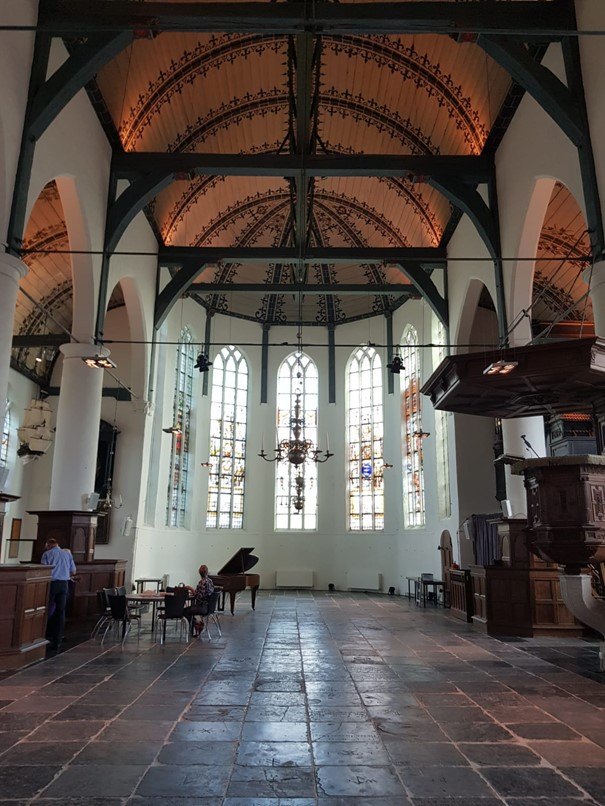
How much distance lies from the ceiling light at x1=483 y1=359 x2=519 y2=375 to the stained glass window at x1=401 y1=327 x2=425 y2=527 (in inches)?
418

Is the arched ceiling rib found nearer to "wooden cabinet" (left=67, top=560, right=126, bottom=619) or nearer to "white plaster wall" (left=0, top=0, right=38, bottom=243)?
"white plaster wall" (left=0, top=0, right=38, bottom=243)

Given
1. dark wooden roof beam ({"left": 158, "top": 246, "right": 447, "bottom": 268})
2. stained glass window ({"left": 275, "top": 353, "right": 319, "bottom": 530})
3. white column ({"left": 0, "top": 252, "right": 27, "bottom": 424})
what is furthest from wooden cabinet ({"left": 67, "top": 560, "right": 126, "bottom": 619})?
stained glass window ({"left": 275, "top": 353, "right": 319, "bottom": 530})

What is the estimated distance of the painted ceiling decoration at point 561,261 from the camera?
1202 centimetres

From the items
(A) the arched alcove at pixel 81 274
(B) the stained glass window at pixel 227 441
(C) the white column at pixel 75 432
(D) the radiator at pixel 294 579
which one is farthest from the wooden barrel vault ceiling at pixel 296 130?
(D) the radiator at pixel 294 579

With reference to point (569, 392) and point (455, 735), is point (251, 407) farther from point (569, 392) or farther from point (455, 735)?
point (455, 735)

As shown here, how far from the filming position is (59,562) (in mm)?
7793

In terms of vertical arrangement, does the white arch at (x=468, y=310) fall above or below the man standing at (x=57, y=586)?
above

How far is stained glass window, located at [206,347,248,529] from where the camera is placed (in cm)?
1922

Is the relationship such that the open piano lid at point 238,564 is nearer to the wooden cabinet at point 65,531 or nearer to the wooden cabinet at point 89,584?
the wooden cabinet at point 89,584

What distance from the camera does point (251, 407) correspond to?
66.4ft

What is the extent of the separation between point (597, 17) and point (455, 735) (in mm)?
7992

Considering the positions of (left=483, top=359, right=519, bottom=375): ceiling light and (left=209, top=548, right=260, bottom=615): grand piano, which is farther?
(left=209, top=548, right=260, bottom=615): grand piano

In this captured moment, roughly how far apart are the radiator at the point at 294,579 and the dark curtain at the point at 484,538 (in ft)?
23.7

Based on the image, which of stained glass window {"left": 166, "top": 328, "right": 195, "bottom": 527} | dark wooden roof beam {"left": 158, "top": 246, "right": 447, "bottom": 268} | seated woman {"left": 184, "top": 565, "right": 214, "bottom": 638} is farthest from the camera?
stained glass window {"left": 166, "top": 328, "right": 195, "bottom": 527}
